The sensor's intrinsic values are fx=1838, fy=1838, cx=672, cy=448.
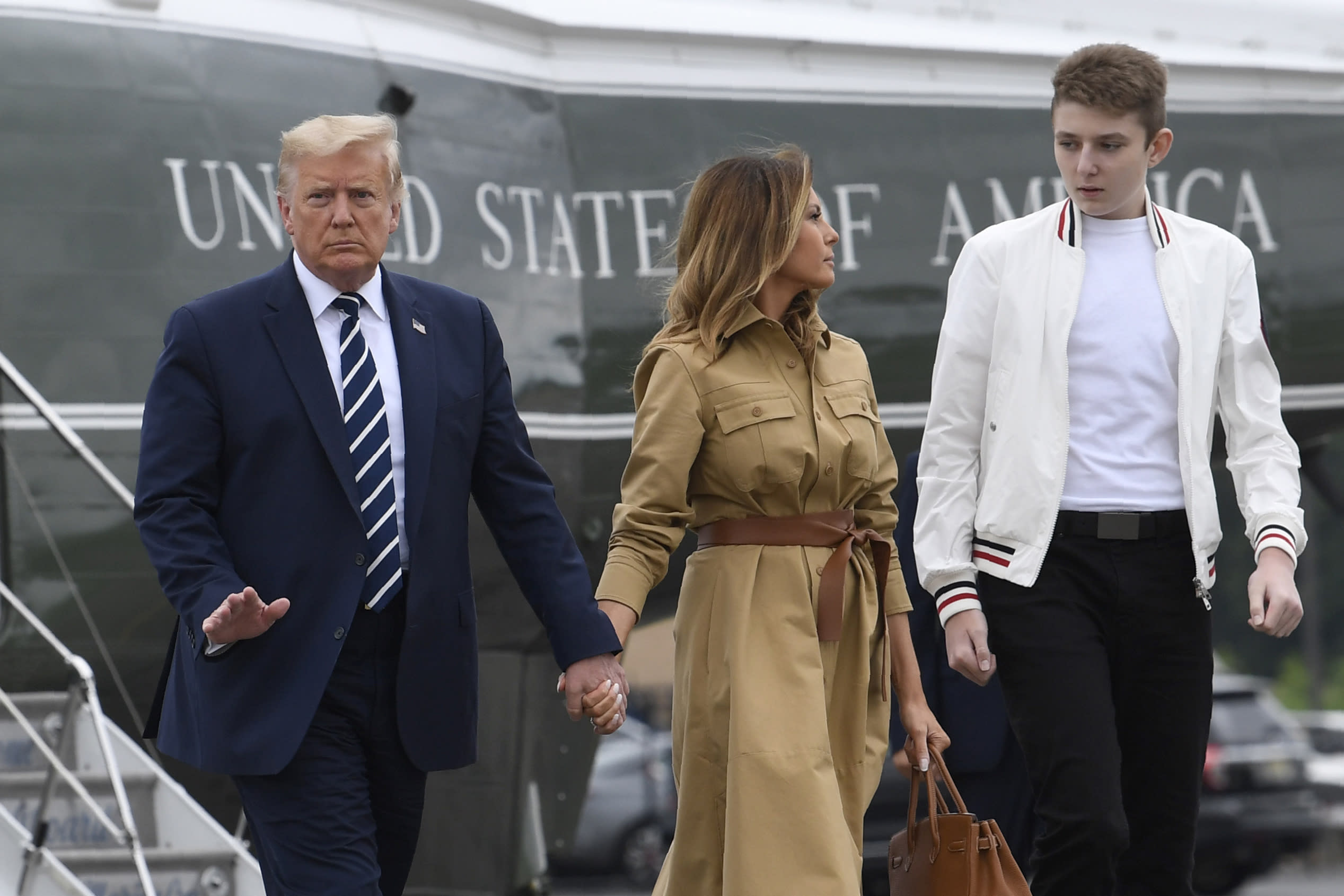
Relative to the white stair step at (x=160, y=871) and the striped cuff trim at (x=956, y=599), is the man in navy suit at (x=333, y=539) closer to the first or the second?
the striped cuff trim at (x=956, y=599)

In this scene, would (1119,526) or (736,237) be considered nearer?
(1119,526)

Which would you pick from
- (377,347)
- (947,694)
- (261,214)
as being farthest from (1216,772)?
(377,347)

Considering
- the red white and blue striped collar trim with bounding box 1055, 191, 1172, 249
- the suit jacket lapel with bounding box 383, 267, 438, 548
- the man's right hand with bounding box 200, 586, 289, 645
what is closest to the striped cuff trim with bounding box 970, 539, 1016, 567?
the red white and blue striped collar trim with bounding box 1055, 191, 1172, 249

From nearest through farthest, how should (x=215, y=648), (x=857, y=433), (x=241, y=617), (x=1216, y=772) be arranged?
(x=241, y=617), (x=215, y=648), (x=857, y=433), (x=1216, y=772)

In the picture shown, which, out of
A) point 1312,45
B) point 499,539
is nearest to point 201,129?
point 499,539

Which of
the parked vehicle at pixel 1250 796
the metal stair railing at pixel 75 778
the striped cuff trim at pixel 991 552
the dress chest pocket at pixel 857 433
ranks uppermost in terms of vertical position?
the dress chest pocket at pixel 857 433

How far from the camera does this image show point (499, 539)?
3512 millimetres

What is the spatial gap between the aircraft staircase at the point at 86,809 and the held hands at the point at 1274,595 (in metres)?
2.64

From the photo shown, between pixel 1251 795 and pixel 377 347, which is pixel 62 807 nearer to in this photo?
pixel 377 347

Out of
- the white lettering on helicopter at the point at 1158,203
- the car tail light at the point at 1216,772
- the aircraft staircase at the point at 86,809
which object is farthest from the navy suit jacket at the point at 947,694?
the car tail light at the point at 1216,772

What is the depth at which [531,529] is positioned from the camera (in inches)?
137

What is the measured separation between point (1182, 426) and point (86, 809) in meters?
3.31

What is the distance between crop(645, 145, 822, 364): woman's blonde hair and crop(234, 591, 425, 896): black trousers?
35.2 inches

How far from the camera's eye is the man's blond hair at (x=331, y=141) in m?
3.34
